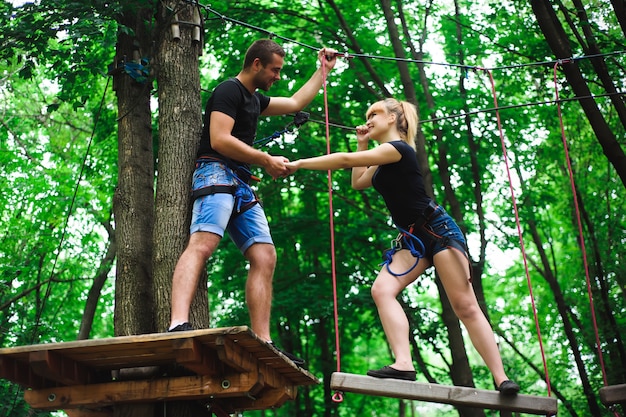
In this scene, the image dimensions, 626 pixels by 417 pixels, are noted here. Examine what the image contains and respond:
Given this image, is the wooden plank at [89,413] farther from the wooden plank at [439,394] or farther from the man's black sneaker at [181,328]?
the wooden plank at [439,394]

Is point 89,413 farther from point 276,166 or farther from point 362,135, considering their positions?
point 362,135

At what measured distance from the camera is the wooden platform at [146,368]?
12.8ft

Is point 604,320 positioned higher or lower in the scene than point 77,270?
lower

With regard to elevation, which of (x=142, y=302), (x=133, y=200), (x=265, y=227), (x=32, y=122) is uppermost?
(x=32, y=122)

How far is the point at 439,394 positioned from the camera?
14.5 feet

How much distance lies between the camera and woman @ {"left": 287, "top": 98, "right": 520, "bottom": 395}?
4.66 meters

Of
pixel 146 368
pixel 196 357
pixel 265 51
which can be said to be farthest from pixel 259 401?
pixel 265 51

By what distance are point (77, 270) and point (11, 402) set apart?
298 cm

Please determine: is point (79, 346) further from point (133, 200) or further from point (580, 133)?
point (580, 133)

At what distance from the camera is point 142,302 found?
209 inches

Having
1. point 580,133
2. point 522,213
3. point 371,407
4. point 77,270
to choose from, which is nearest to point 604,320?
point 522,213

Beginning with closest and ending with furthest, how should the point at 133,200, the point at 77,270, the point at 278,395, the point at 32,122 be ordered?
the point at 278,395 < the point at 133,200 < the point at 77,270 < the point at 32,122

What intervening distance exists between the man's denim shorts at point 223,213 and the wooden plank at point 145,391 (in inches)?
36.1

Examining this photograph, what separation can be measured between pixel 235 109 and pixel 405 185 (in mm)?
1234
